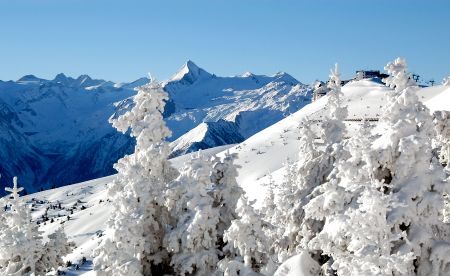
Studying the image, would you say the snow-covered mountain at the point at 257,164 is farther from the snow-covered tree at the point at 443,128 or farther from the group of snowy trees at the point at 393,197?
the group of snowy trees at the point at 393,197

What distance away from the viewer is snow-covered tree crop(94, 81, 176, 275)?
72.6 ft

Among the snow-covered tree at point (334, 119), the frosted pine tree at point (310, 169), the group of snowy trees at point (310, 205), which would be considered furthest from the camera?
the snow-covered tree at point (334, 119)

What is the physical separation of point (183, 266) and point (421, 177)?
370 inches

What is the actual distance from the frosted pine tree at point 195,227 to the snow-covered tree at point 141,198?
112 centimetres

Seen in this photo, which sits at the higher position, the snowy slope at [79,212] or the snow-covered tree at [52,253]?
the snow-covered tree at [52,253]

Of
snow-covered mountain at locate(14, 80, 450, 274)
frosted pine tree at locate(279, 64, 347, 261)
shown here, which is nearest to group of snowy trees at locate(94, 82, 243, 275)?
frosted pine tree at locate(279, 64, 347, 261)

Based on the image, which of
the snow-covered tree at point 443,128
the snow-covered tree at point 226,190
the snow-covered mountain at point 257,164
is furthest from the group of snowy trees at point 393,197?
the snow-covered mountain at point 257,164

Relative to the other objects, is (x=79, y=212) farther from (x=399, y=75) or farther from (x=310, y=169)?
(x=399, y=75)

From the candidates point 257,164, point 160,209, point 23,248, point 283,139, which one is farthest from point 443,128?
point 283,139

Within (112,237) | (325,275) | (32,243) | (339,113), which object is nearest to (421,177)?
(325,275)

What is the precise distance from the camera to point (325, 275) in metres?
18.3

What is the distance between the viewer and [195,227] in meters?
21.5

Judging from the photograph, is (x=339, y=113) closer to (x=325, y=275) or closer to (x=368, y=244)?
(x=325, y=275)

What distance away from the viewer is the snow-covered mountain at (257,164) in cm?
7325
